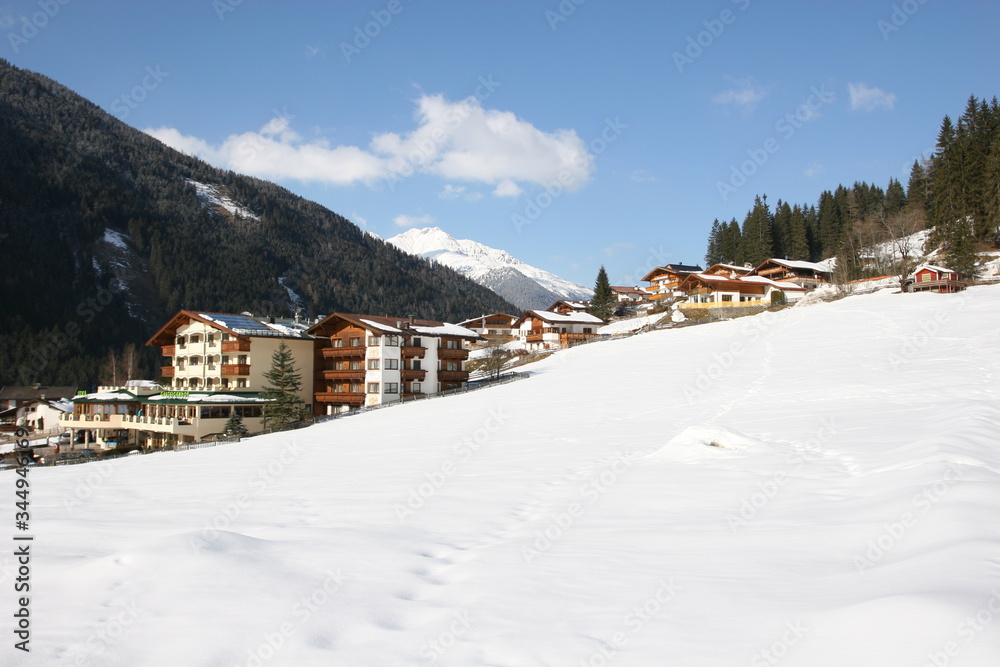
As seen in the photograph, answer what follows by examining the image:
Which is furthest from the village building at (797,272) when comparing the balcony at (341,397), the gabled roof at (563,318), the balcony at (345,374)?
the balcony at (341,397)

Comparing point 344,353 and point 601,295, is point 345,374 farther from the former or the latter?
point 601,295

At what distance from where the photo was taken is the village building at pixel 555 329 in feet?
250

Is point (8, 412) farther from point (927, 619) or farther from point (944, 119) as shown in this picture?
point (944, 119)

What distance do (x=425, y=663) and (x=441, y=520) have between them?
207 inches

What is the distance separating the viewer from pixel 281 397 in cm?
4159

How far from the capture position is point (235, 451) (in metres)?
26.0

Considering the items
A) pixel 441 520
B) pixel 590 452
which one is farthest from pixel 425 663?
pixel 590 452
